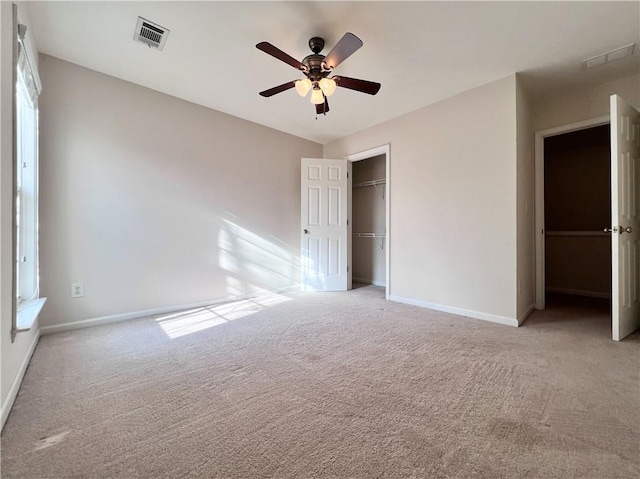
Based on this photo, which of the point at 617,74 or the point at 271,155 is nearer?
the point at 617,74

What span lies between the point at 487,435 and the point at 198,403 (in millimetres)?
1377

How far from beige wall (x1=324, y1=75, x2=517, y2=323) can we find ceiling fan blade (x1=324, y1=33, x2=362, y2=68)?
5.56 ft

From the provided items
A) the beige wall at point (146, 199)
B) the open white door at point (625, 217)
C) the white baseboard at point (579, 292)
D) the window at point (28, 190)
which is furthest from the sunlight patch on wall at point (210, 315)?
the white baseboard at point (579, 292)

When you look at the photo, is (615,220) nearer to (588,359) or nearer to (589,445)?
(588,359)

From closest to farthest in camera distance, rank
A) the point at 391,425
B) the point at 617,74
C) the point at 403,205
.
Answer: the point at 391,425, the point at 617,74, the point at 403,205

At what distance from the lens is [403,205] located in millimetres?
3553

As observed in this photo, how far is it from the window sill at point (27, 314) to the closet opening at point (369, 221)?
13.2ft

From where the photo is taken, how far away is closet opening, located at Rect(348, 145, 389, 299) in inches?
191

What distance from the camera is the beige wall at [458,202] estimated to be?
8.87 feet

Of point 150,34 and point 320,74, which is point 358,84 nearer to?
point 320,74

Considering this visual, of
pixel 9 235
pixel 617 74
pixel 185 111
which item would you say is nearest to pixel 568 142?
pixel 617 74

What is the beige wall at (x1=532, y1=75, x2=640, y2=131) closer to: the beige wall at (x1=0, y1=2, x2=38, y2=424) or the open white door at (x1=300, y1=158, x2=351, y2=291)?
the open white door at (x1=300, y1=158, x2=351, y2=291)

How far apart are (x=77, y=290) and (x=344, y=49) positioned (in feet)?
10.2

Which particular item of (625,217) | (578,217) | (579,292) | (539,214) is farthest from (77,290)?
(578,217)
